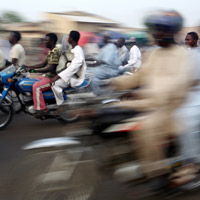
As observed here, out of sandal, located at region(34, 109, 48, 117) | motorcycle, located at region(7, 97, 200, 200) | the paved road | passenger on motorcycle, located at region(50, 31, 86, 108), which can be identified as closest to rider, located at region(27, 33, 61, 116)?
sandal, located at region(34, 109, 48, 117)

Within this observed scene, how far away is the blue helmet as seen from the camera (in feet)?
8.23

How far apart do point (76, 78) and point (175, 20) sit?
3064 millimetres

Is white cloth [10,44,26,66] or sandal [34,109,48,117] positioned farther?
white cloth [10,44,26,66]

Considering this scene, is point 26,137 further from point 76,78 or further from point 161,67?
point 161,67

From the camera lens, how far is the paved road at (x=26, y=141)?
2850 millimetres

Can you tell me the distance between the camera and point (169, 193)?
8.32ft

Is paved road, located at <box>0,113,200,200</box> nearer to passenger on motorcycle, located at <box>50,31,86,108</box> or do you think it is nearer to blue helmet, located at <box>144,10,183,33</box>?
passenger on motorcycle, located at <box>50,31,86,108</box>

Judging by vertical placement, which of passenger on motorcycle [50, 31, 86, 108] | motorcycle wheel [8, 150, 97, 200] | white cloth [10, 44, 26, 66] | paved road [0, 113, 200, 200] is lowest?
paved road [0, 113, 200, 200]

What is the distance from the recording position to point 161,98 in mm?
2314

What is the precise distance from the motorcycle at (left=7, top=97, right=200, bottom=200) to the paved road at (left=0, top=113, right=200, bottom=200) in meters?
0.21

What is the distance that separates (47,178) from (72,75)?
322cm

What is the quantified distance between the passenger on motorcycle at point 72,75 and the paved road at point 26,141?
21.8 inches

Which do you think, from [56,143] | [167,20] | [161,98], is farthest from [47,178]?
[167,20]

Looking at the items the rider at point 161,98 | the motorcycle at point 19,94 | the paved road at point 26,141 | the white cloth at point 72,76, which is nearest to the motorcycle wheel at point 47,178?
the paved road at point 26,141
